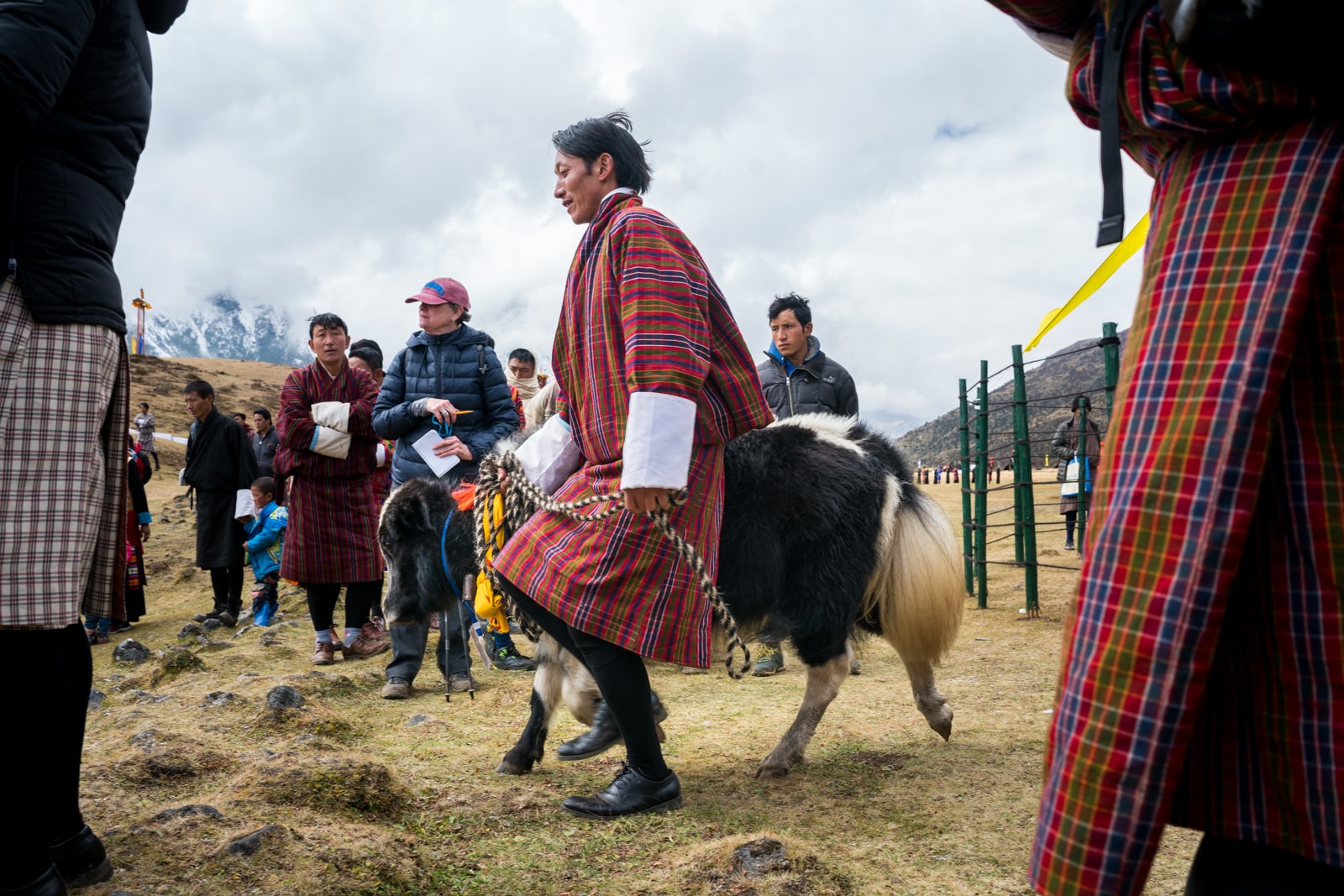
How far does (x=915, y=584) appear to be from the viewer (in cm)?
305

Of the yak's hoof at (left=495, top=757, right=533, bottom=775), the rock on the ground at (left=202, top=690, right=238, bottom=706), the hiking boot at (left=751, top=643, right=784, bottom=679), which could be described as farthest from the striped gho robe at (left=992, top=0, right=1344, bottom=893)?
the hiking boot at (left=751, top=643, right=784, bottom=679)

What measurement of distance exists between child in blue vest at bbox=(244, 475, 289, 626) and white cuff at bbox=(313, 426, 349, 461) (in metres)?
2.17

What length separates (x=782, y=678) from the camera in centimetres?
460

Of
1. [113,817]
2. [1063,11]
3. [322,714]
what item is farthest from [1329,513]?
[322,714]

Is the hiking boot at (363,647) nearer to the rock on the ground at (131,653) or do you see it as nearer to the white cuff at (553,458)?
the rock on the ground at (131,653)

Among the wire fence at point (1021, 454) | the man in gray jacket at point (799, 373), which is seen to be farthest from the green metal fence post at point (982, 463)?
the man in gray jacket at point (799, 373)

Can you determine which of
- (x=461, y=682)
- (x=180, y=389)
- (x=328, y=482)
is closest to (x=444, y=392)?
(x=328, y=482)

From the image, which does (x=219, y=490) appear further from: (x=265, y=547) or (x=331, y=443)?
(x=331, y=443)

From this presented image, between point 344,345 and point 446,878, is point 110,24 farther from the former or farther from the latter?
point 344,345

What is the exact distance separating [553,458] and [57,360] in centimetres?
126

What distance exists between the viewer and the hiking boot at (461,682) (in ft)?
→ 14.3

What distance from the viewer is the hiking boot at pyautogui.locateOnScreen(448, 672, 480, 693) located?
14.3ft

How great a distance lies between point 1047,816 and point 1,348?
71.8 inches

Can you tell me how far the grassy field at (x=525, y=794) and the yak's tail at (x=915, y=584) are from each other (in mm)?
387
